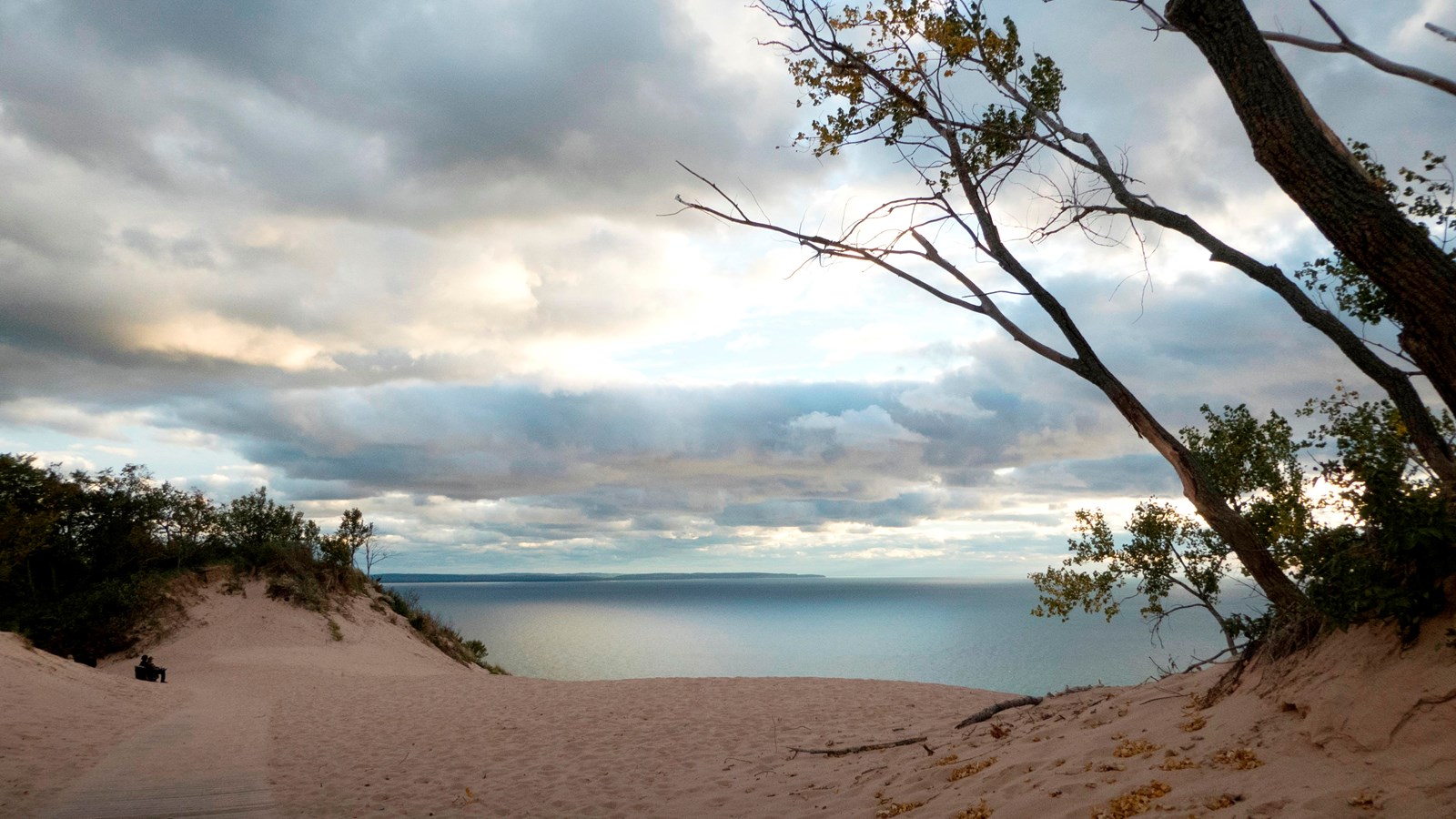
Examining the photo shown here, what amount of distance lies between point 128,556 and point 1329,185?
38169 mm

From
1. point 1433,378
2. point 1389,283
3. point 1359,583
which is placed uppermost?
point 1389,283

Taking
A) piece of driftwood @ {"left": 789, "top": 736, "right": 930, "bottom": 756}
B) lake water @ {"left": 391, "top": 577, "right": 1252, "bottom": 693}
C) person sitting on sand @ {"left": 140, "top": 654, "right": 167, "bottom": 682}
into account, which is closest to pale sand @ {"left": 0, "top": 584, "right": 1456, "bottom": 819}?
piece of driftwood @ {"left": 789, "top": 736, "right": 930, "bottom": 756}

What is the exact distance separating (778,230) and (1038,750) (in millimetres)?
4859

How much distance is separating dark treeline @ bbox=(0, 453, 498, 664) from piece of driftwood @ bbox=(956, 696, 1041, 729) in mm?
27026

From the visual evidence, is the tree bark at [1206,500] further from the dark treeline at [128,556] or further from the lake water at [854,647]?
the dark treeline at [128,556]

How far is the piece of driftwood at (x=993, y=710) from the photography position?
9.00m

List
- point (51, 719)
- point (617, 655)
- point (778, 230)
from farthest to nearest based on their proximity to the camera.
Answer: point (617, 655) → point (51, 719) → point (778, 230)

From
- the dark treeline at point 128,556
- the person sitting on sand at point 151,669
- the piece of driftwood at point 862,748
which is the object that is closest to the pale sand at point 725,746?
the piece of driftwood at point 862,748

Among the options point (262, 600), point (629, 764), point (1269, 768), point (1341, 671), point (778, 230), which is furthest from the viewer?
point (262, 600)

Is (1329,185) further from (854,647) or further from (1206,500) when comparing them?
(854,647)

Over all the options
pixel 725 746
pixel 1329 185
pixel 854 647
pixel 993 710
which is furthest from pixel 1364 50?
pixel 854 647

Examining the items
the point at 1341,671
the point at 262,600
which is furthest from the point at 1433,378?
the point at 262,600

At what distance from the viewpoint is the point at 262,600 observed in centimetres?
3098

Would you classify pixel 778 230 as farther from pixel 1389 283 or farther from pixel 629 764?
pixel 629 764
